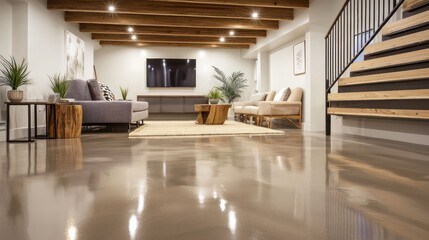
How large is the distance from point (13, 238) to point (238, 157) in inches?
86.2

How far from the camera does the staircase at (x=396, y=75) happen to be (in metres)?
3.87

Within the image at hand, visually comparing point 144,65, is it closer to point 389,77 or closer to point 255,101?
point 255,101

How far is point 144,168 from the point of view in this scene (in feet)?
8.73

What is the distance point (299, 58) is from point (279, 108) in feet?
4.68

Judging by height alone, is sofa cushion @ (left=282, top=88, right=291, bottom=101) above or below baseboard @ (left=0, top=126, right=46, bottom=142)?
above

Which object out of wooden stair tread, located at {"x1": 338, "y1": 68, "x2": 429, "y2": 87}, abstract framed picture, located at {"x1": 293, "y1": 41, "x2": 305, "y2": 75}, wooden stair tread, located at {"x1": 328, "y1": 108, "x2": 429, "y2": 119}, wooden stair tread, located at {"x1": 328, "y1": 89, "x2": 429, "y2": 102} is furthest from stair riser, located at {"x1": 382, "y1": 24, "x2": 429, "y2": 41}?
abstract framed picture, located at {"x1": 293, "y1": 41, "x2": 305, "y2": 75}

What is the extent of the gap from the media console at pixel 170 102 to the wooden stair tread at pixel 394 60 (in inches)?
275

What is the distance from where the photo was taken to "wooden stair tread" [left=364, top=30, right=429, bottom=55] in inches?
152

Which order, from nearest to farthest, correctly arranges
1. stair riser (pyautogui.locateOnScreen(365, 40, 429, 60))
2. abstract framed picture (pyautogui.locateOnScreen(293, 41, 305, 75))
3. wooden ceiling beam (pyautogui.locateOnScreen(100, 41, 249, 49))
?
stair riser (pyautogui.locateOnScreen(365, 40, 429, 60)) → abstract framed picture (pyautogui.locateOnScreen(293, 41, 305, 75)) → wooden ceiling beam (pyautogui.locateOnScreen(100, 41, 249, 49))

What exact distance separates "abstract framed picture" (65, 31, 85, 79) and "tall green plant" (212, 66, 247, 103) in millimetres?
4630

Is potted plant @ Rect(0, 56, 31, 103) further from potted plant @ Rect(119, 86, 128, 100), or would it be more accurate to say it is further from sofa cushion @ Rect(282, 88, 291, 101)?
potted plant @ Rect(119, 86, 128, 100)

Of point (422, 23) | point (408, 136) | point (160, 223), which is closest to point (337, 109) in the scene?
point (408, 136)

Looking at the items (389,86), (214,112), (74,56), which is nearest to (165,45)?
(74,56)

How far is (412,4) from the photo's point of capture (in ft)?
14.1
